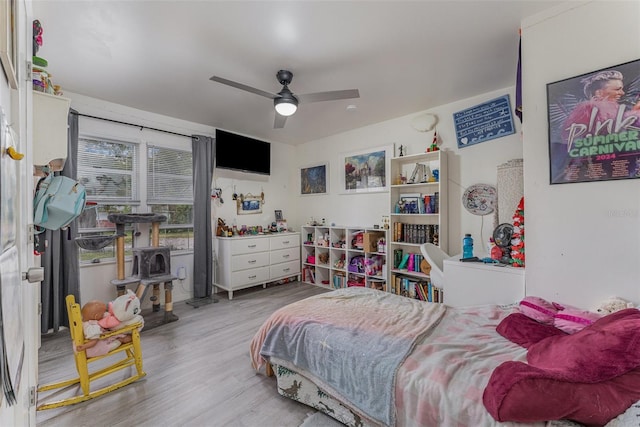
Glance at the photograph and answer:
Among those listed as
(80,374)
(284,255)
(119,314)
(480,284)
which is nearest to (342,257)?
(284,255)

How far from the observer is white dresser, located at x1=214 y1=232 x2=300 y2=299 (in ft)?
13.1

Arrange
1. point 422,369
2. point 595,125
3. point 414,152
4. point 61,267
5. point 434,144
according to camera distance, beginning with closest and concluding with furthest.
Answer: point 422,369 → point 595,125 → point 61,267 → point 434,144 → point 414,152

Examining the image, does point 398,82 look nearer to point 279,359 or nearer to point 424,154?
point 424,154

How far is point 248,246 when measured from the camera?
414 centimetres

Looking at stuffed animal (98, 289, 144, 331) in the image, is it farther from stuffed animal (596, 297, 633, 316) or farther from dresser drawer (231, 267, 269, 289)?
stuffed animal (596, 297, 633, 316)

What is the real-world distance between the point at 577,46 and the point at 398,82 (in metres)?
1.38

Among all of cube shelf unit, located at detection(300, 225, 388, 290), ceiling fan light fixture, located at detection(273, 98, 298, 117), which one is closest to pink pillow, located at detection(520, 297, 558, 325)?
cube shelf unit, located at detection(300, 225, 388, 290)

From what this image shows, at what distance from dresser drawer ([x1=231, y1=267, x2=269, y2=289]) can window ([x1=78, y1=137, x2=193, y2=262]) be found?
2.67 ft

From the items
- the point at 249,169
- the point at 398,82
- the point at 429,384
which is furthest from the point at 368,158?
the point at 429,384

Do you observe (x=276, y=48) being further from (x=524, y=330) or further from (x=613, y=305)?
(x=613, y=305)

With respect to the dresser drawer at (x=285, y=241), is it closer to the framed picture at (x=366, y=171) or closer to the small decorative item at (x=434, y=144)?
the framed picture at (x=366, y=171)

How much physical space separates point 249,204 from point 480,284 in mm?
3567

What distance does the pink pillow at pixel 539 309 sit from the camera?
1.67 meters

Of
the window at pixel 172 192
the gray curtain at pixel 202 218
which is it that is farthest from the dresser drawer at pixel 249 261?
the window at pixel 172 192
